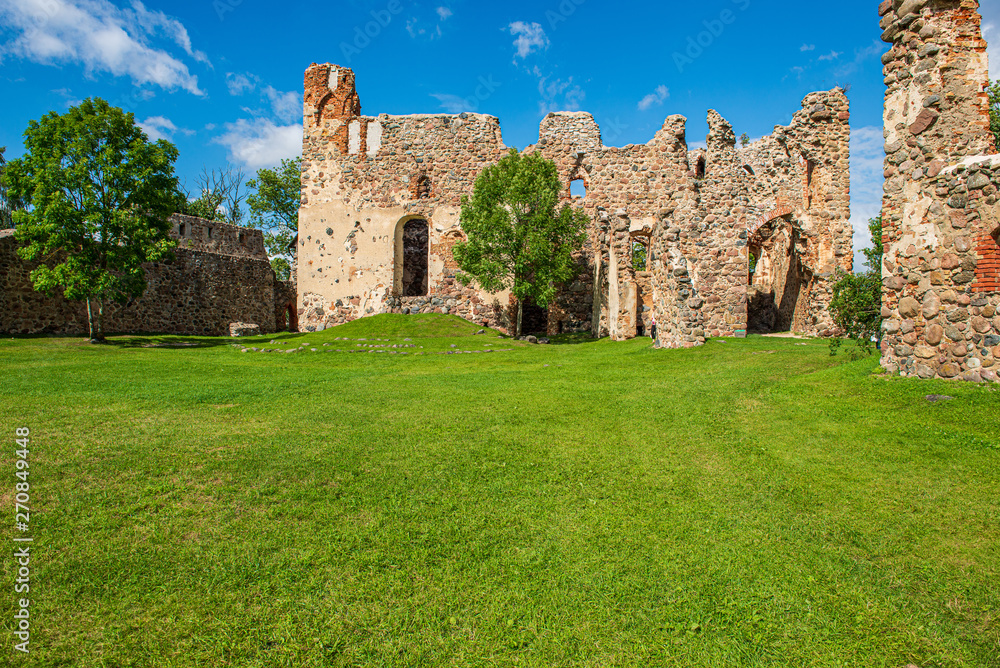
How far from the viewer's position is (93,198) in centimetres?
1522

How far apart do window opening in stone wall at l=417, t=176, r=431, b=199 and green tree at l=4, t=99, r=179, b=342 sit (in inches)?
347

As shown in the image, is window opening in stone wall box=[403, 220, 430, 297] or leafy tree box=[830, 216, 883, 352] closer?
leafy tree box=[830, 216, 883, 352]

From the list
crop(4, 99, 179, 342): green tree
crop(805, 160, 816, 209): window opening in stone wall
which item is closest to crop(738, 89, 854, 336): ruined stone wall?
crop(805, 160, 816, 209): window opening in stone wall

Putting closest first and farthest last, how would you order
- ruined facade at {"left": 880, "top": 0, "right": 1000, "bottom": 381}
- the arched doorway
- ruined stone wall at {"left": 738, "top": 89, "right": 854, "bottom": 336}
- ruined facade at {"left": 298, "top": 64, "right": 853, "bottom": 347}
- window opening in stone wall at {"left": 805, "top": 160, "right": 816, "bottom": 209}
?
ruined facade at {"left": 880, "top": 0, "right": 1000, "bottom": 381}
ruined stone wall at {"left": 738, "top": 89, "right": 854, "bottom": 336}
window opening in stone wall at {"left": 805, "top": 160, "right": 816, "bottom": 209}
ruined facade at {"left": 298, "top": 64, "right": 853, "bottom": 347}
the arched doorway

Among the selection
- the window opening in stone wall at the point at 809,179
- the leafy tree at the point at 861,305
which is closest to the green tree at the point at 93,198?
the leafy tree at the point at 861,305

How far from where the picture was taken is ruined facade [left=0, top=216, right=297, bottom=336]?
16.9 m

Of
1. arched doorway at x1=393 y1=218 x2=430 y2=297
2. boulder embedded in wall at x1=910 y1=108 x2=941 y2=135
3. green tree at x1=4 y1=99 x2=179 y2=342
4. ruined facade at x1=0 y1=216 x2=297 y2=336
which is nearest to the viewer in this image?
boulder embedded in wall at x1=910 y1=108 x2=941 y2=135

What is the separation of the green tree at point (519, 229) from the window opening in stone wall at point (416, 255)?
7.79 meters

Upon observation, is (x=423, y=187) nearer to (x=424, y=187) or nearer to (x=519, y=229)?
(x=424, y=187)

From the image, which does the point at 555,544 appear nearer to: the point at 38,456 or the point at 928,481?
the point at 928,481

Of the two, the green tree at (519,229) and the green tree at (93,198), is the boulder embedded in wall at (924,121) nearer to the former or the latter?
the green tree at (519,229)

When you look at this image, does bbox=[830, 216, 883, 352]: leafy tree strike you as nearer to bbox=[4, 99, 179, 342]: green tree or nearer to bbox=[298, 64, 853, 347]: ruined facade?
bbox=[298, 64, 853, 347]: ruined facade

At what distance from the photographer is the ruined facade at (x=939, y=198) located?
20.3 feet

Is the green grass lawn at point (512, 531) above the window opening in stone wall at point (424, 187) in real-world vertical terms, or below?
below
